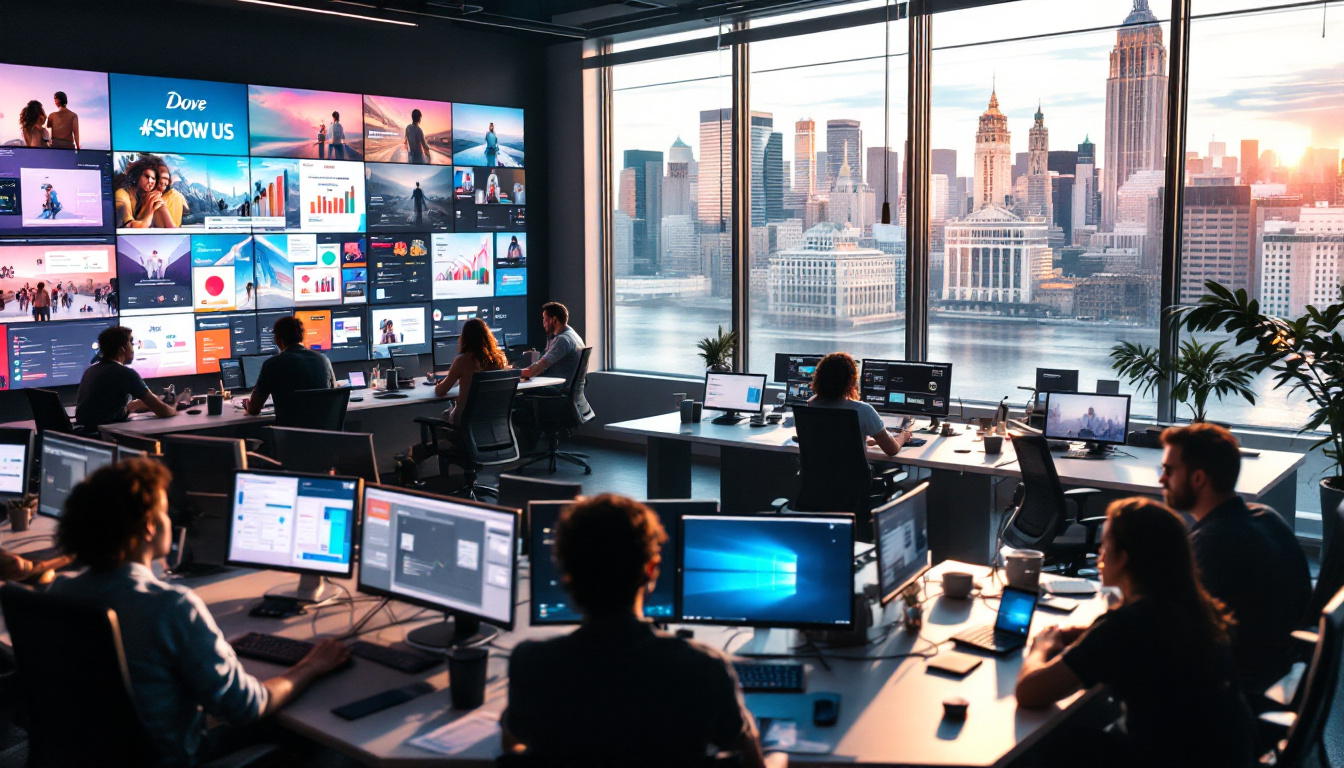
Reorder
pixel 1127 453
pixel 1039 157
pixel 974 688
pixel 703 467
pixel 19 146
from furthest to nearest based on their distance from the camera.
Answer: pixel 703 467 < pixel 1039 157 < pixel 19 146 < pixel 1127 453 < pixel 974 688

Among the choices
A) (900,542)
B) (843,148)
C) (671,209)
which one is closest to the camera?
(900,542)

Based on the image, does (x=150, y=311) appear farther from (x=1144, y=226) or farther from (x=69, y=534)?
(x=1144, y=226)

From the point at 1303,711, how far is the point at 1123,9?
586cm

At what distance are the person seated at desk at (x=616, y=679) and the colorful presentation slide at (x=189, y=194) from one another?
6740 millimetres

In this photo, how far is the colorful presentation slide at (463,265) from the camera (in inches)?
386

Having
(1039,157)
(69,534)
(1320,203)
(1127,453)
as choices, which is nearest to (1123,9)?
(1039,157)

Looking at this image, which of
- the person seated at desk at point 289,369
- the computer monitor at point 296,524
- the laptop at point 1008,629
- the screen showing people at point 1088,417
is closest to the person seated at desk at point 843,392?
the screen showing people at point 1088,417

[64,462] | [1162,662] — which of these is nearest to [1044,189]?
[1162,662]

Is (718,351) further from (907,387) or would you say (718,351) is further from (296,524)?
(296,524)

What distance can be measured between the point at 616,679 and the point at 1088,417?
15.7ft

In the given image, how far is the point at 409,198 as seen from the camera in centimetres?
952

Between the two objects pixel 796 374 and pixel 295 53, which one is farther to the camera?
pixel 295 53

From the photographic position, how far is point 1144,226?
736 centimetres

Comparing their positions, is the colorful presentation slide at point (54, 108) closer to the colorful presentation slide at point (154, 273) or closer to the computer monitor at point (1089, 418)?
the colorful presentation slide at point (154, 273)
